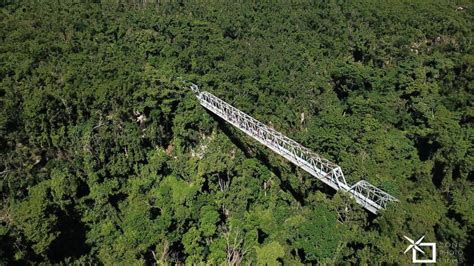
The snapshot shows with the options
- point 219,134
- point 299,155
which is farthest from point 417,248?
point 219,134

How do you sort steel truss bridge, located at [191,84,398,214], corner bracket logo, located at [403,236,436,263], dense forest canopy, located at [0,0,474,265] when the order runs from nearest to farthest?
1. corner bracket logo, located at [403,236,436,263]
2. dense forest canopy, located at [0,0,474,265]
3. steel truss bridge, located at [191,84,398,214]

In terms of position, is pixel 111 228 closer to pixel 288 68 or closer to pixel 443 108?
pixel 288 68

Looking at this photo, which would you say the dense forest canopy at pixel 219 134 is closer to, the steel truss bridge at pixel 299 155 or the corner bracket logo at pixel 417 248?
the corner bracket logo at pixel 417 248

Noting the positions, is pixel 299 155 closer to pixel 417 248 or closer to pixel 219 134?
pixel 219 134

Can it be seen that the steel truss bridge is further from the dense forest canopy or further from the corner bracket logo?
the corner bracket logo

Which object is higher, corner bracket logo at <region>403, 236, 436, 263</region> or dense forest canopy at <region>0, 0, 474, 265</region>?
corner bracket logo at <region>403, 236, 436, 263</region>

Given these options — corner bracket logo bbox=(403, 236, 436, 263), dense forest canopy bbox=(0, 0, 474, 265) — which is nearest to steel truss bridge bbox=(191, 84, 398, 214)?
dense forest canopy bbox=(0, 0, 474, 265)

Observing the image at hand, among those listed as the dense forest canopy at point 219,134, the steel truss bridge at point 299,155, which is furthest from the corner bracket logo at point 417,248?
the steel truss bridge at point 299,155
